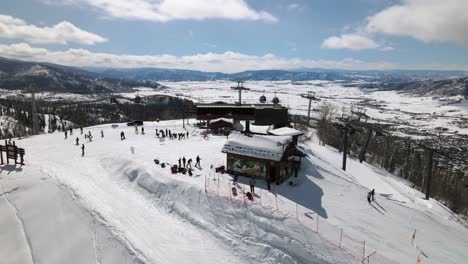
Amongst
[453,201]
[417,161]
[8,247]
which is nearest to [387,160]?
[417,161]

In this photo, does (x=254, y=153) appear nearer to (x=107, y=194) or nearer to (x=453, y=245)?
(x=107, y=194)

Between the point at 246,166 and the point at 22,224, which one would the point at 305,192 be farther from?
the point at 22,224

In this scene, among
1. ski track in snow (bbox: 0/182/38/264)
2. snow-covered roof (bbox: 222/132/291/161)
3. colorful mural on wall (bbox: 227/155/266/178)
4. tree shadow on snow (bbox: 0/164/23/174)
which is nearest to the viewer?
ski track in snow (bbox: 0/182/38/264)

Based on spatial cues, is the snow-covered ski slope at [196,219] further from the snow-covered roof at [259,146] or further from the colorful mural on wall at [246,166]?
the snow-covered roof at [259,146]

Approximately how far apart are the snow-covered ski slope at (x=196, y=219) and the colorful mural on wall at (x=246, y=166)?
1.34 m

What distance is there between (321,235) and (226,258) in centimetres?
716

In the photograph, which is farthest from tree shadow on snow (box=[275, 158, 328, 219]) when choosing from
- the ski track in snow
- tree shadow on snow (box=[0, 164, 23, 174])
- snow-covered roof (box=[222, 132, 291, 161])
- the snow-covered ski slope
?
tree shadow on snow (box=[0, 164, 23, 174])

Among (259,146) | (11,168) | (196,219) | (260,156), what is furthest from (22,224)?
(259,146)

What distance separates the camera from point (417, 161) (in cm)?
7425

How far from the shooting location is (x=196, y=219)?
2412 centimetres

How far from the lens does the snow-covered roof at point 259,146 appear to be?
29.0m

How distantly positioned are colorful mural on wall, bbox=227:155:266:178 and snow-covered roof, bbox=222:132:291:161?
2.56 ft

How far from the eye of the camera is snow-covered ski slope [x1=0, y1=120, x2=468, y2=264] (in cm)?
2058

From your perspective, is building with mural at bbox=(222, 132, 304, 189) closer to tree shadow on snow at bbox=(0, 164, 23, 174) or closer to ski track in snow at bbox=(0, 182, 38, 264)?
ski track in snow at bbox=(0, 182, 38, 264)
